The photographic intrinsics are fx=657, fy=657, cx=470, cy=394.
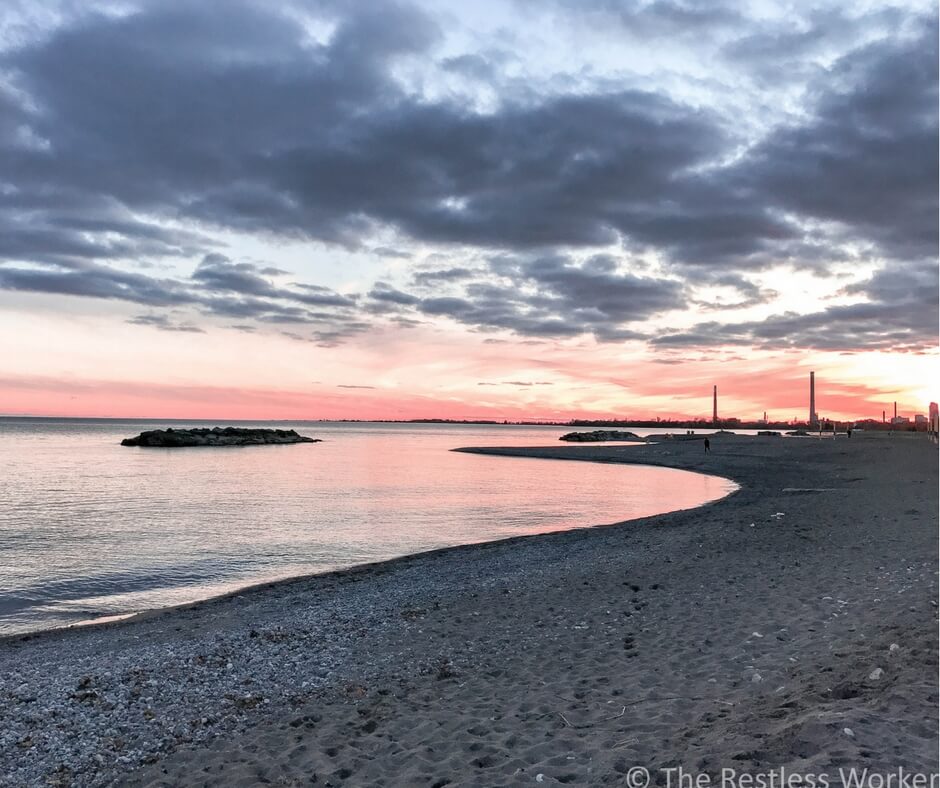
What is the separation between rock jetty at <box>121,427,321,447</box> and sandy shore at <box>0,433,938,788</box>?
352 ft

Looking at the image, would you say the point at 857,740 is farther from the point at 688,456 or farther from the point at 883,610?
the point at 688,456

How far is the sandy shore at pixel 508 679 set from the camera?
620 centimetres

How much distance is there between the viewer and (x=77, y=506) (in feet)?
106

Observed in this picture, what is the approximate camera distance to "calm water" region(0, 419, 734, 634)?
55.4ft

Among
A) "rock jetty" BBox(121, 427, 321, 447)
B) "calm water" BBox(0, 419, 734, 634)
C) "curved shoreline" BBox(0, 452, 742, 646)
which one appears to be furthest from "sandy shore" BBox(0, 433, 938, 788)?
"rock jetty" BBox(121, 427, 321, 447)

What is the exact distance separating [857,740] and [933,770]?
56cm

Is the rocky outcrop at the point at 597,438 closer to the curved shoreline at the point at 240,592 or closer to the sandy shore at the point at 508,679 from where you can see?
the curved shoreline at the point at 240,592

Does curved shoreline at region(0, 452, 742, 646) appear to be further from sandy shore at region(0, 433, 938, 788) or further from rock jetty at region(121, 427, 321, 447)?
rock jetty at region(121, 427, 321, 447)

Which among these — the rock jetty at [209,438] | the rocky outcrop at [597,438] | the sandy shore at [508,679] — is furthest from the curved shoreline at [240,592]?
the rocky outcrop at [597,438]

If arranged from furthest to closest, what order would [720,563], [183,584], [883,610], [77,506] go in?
1. [77,506]
2. [183,584]
3. [720,563]
4. [883,610]

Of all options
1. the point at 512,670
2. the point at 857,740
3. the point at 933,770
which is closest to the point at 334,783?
the point at 512,670

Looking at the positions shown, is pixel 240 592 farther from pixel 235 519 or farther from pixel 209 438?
pixel 209 438

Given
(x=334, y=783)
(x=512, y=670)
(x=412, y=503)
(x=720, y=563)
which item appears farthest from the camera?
(x=412, y=503)

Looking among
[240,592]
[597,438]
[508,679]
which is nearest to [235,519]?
[240,592]
